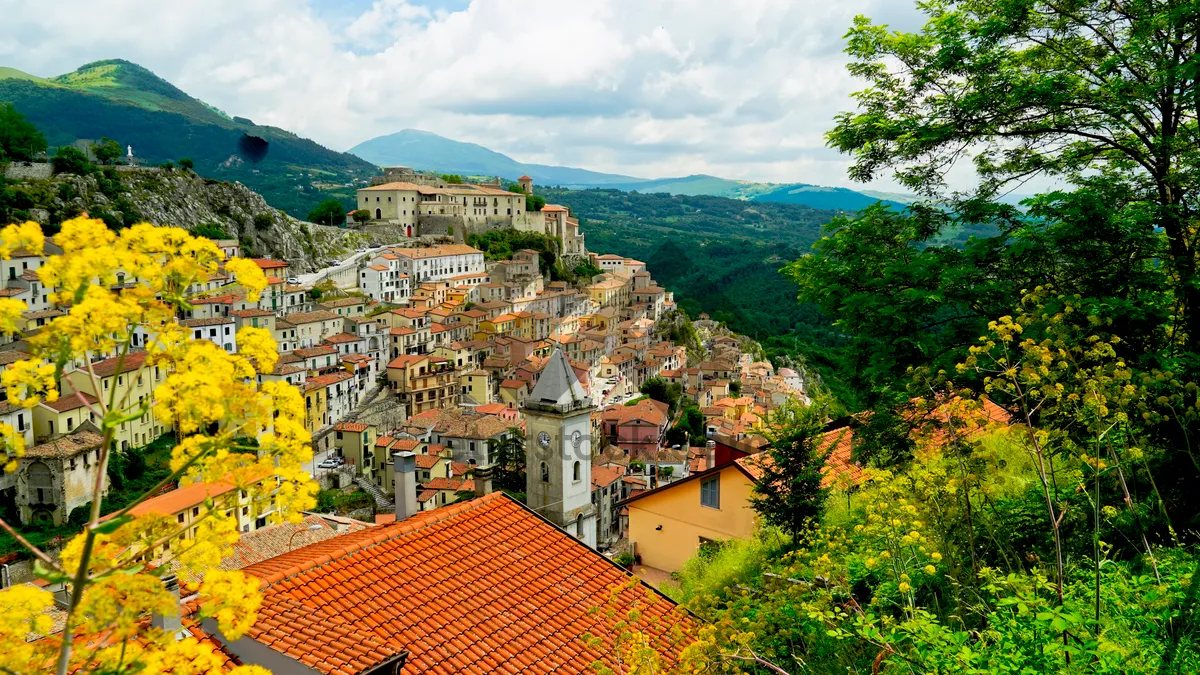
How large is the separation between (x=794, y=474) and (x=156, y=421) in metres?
8.79

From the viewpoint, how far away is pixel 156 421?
8.23 ft

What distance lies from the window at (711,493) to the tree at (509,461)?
96.5 ft

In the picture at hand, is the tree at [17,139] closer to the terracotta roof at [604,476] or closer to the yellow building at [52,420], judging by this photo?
the yellow building at [52,420]

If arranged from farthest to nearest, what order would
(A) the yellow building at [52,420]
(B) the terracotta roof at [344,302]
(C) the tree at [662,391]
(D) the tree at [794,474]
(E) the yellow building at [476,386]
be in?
(C) the tree at [662,391] → (B) the terracotta roof at [344,302] → (E) the yellow building at [476,386] → (A) the yellow building at [52,420] → (D) the tree at [794,474]

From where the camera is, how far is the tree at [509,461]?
4347 cm

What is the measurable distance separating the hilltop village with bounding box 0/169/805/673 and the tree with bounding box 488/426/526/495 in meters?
0.13

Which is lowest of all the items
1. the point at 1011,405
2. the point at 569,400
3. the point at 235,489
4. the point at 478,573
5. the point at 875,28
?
the point at 478,573

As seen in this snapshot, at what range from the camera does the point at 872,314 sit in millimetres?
7938

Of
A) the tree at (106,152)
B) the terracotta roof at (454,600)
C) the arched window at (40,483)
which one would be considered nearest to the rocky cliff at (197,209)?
the tree at (106,152)

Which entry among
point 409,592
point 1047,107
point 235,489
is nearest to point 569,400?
point 409,592

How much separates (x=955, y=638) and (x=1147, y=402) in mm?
3273

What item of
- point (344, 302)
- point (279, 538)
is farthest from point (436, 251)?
point (279, 538)

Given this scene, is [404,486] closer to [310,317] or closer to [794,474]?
[794,474]

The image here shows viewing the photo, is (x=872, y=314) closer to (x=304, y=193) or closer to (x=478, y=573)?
(x=478, y=573)
